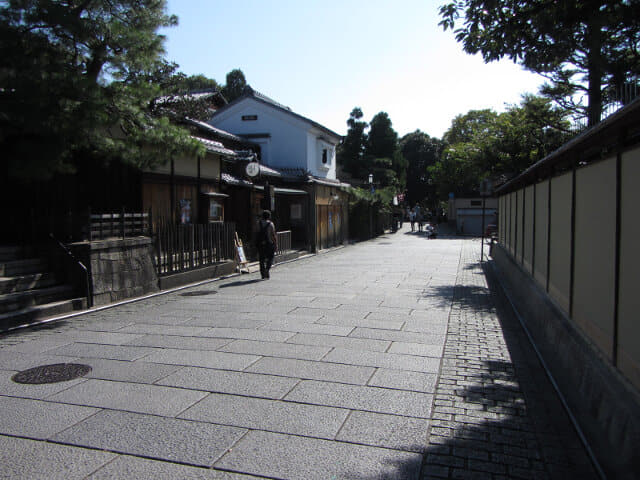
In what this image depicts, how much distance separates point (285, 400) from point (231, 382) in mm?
773

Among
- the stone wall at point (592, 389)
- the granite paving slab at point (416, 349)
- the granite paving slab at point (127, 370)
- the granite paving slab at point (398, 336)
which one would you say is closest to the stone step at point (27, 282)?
the granite paving slab at point (127, 370)

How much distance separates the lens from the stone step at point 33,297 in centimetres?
790

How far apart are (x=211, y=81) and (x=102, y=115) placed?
39.4 meters

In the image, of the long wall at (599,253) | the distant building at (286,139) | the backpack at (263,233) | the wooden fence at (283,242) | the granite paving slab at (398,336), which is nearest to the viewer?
the long wall at (599,253)

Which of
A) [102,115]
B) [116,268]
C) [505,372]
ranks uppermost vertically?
[102,115]

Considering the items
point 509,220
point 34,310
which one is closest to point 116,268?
point 34,310

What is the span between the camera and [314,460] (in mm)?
3520

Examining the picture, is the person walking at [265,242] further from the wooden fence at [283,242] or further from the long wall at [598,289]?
the long wall at [598,289]

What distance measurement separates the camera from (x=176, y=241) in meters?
12.0

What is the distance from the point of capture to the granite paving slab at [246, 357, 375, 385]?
532 centimetres

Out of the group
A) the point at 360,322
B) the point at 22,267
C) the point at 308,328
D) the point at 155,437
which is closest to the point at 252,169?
the point at 22,267

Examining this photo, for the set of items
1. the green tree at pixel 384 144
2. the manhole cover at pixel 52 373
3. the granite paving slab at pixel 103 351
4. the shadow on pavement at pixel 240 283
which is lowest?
the manhole cover at pixel 52 373

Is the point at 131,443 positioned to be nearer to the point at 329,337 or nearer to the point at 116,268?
the point at 329,337

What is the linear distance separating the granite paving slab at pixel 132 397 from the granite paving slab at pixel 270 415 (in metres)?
0.19
